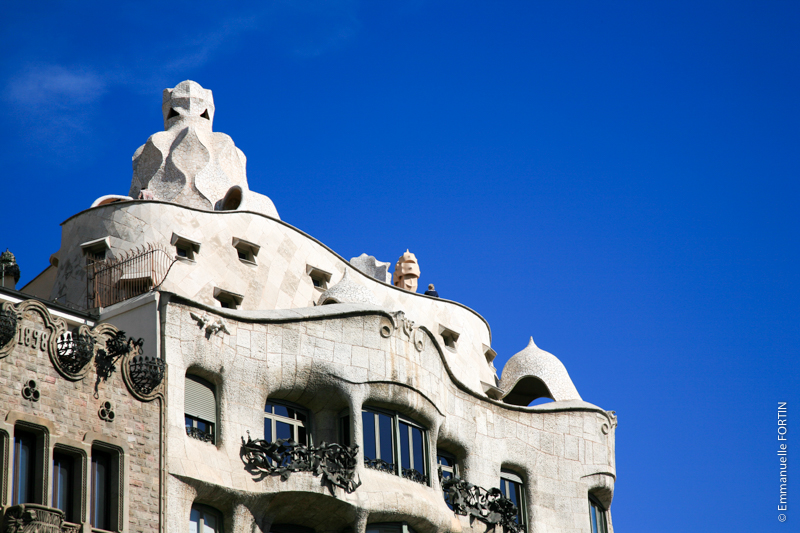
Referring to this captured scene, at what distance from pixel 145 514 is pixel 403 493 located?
261 inches

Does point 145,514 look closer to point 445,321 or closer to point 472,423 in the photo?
point 472,423

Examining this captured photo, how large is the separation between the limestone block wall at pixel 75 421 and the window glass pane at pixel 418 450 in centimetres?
713

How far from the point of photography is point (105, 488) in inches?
894

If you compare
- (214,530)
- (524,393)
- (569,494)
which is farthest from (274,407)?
(524,393)

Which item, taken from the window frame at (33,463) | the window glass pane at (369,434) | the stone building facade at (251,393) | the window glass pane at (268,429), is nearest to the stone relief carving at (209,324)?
the stone building facade at (251,393)

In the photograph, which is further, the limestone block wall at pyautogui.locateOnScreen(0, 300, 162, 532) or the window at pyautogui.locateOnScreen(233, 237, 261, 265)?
the window at pyautogui.locateOnScreen(233, 237, 261, 265)

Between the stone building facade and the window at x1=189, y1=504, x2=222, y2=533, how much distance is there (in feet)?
0.15

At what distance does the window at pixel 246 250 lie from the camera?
103 ft

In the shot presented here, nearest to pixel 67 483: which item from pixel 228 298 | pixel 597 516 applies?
pixel 228 298

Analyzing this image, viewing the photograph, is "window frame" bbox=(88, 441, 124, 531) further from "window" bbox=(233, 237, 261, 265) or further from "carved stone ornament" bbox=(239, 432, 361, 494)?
"window" bbox=(233, 237, 261, 265)

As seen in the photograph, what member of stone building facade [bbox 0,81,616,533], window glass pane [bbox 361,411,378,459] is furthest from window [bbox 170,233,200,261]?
window glass pane [bbox 361,411,378,459]

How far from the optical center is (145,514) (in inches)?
901

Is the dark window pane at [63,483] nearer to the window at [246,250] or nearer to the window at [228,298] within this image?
the window at [228,298]

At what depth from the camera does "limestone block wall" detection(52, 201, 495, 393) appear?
99.5ft
